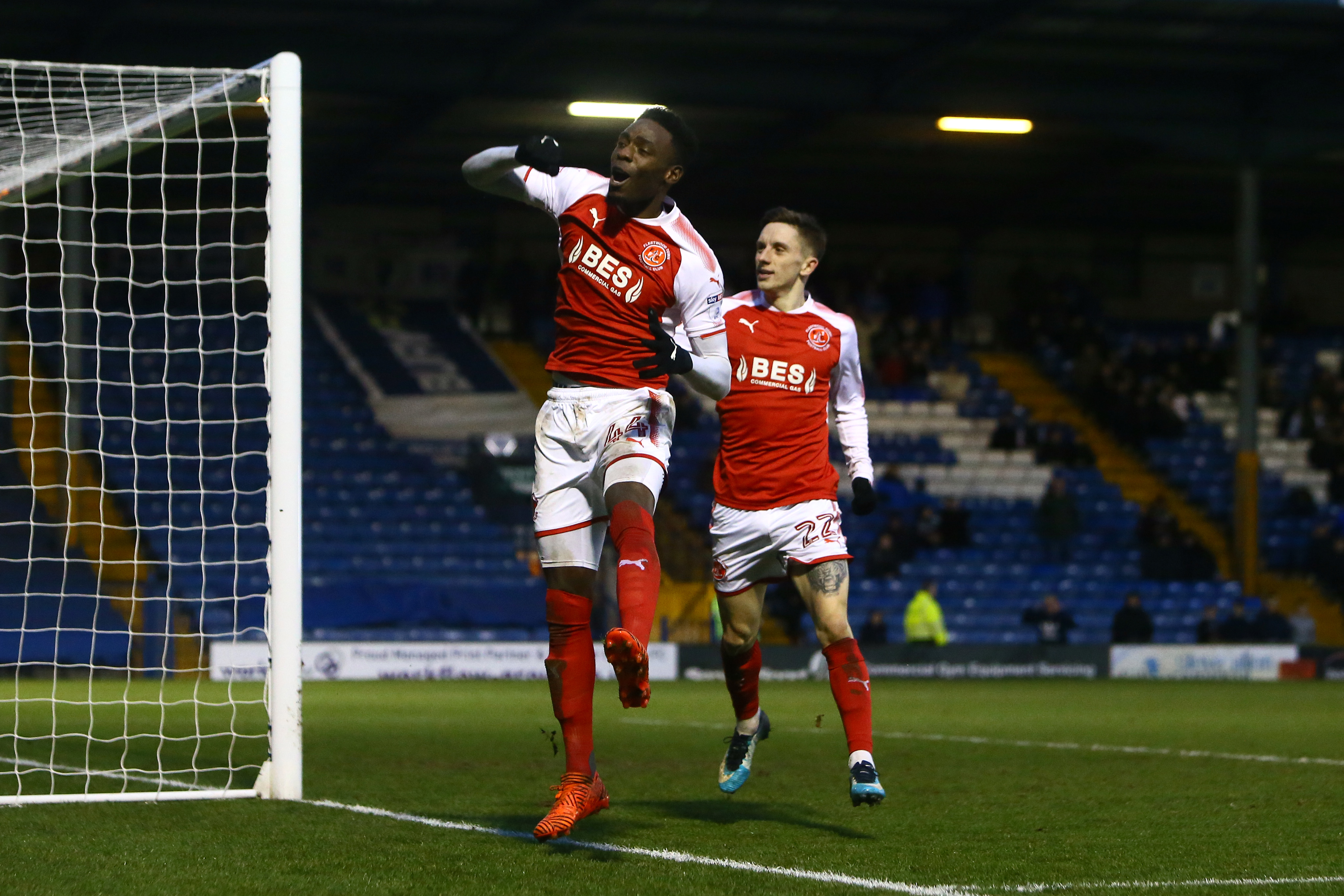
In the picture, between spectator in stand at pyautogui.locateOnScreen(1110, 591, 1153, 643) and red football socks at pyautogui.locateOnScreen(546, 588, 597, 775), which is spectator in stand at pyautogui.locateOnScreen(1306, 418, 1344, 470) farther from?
red football socks at pyautogui.locateOnScreen(546, 588, 597, 775)

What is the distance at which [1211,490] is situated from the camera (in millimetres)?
28672

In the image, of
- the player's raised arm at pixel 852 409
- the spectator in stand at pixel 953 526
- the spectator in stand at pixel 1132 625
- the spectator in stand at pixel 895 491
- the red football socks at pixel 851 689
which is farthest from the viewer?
the spectator in stand at pixel 895 491

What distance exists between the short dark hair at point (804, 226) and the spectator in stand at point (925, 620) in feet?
48.7

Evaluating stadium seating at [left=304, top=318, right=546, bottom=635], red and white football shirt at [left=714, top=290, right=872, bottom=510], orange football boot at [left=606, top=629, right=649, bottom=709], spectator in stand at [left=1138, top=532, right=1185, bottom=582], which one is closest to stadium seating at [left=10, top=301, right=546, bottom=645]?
stadium seating at [left=304, top=318, right=546, bottom=635]

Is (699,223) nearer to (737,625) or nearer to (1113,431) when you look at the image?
(1113,431)

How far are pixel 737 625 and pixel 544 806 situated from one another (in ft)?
3.56

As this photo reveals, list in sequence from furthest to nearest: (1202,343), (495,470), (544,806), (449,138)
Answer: (1202,343), (449,138), (495,470), (544,806)

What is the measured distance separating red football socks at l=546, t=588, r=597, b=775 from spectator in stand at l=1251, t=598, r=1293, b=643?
62.4 ft

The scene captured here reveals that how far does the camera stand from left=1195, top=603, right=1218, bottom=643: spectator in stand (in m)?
23.5

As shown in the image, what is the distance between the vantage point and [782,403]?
7383 mm

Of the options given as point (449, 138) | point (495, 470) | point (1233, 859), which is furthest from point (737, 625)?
point (449, 138)

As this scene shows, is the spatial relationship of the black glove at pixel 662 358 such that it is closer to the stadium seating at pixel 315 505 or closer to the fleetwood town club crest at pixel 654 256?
the fleetwood town club crest at pixel 654 256

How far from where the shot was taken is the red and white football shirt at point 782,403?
7301mm

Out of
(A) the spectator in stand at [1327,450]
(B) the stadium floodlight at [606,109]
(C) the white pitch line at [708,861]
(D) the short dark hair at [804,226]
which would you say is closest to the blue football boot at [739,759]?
(C) the white pitch line at [708,861]
